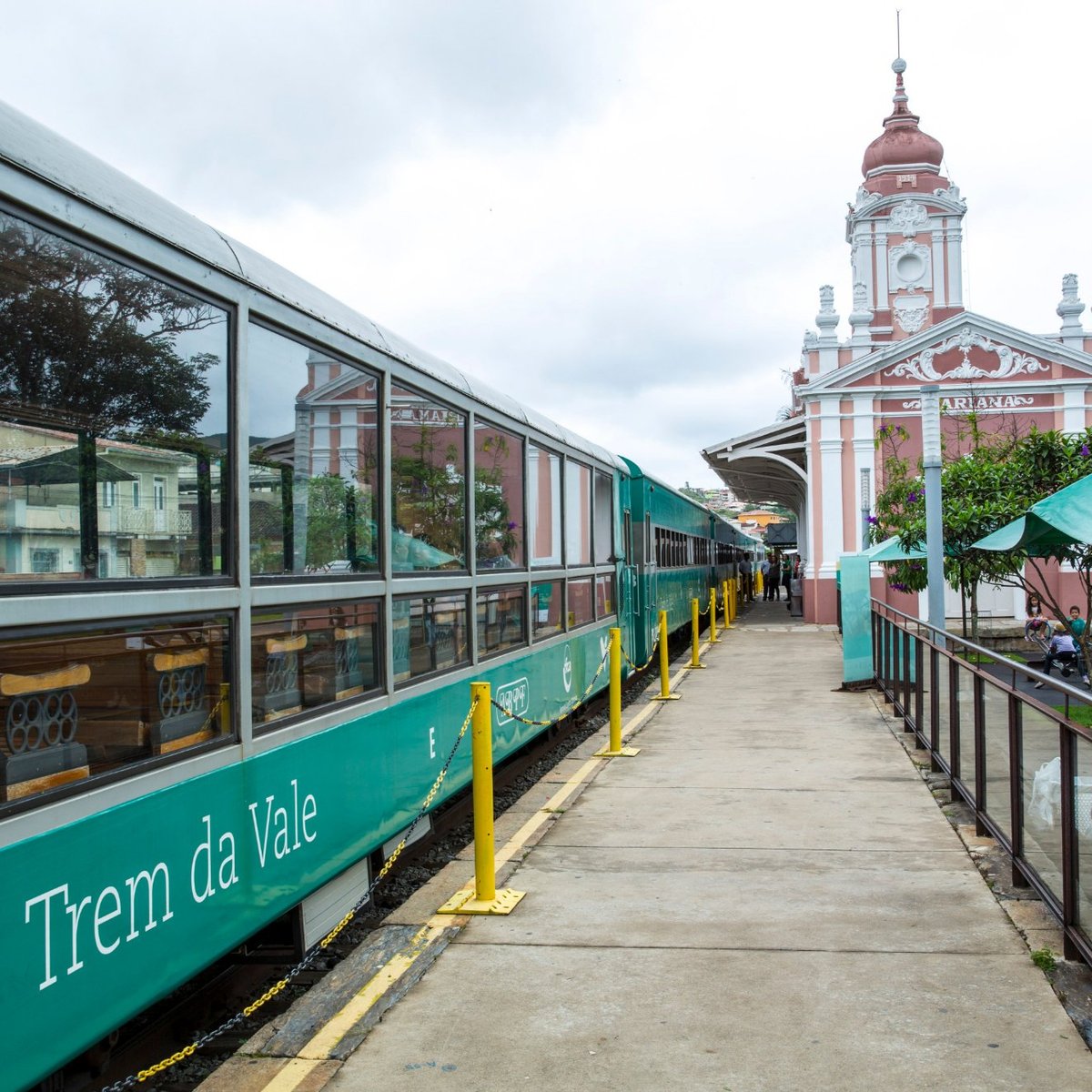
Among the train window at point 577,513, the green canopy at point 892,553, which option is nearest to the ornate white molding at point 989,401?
the green canopy at point 892,553

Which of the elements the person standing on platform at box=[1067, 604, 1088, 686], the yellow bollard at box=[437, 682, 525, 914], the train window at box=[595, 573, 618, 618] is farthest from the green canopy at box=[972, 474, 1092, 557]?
the train window at box=[595, 573, 618, 618]

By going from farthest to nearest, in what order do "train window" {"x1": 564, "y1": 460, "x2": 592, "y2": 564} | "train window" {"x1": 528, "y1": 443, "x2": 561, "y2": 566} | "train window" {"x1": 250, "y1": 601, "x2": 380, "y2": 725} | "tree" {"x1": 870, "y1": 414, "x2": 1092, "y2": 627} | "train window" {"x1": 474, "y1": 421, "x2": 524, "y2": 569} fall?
1. "tree" {"x1": 870, "y1": 414, "x2": 1092, "y2": 627}
2. "train window" {"x1": 564, "y1": 460, "x2": 592, "y2": 564}
3. "train window" {"x1": 528, "y1": 443, "x2": 561, "y2": 566}
4. "train window" {"x1": 474, "y1": 421, "x2": 524, "y2": 569}
5. "train window" {"x1": 250, "y1": 601, "x2": 380, "y2": 725}

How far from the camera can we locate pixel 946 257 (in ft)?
100

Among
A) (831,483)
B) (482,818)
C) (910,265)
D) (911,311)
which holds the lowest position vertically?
(482,818)

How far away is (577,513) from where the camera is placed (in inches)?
412

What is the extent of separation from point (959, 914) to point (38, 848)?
4103 millimetres

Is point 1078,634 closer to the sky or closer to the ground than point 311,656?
closer to the ground

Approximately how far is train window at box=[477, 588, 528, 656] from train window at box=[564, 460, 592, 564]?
1682mm

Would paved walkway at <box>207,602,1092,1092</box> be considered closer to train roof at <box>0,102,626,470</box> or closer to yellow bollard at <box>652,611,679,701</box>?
train roof at <box>0,102,626,470</box>

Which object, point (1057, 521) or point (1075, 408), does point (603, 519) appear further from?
point (1075, 408)

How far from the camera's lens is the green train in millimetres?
3084

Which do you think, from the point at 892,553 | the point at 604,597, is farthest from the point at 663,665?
the point at 892,553

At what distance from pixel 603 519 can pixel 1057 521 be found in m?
6.23

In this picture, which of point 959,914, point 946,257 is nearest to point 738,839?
point 959,914
